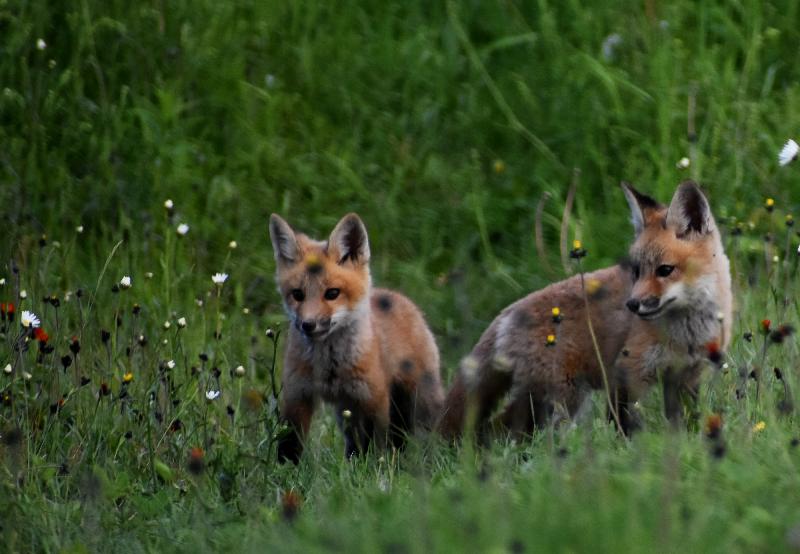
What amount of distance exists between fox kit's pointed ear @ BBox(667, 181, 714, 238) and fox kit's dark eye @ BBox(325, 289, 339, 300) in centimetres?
161

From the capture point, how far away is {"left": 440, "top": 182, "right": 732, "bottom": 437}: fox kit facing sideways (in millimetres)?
5586

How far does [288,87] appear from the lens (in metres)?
9.48

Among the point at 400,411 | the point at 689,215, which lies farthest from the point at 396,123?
the point at 689,215

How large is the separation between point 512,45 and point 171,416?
15.6ft

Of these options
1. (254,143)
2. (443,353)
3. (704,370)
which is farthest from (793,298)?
(254,143)

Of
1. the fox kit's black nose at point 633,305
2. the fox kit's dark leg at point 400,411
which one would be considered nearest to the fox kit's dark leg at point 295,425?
the fox kit's dark leg at point 400,411

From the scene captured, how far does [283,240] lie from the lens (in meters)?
6.50

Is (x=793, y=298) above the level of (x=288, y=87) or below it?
below

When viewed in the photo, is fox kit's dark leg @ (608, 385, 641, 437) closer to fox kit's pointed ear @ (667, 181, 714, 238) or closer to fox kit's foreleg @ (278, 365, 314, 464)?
fox kit's pointed ear @ (667, 181, 714, 238)

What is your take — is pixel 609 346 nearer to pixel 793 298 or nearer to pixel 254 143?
pixel 793 298

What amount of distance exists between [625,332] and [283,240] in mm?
1803

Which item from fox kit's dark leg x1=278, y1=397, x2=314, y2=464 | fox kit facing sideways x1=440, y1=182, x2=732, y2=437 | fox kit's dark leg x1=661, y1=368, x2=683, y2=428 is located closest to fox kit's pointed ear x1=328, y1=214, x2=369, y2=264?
fox kit's dark leg x1=278, y1=397, x2=314, y2=464

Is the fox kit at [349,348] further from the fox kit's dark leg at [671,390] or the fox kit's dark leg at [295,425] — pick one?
the fox kit's dark leg at [671,390]

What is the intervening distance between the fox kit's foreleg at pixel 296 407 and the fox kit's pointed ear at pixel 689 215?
1814 millimetres
